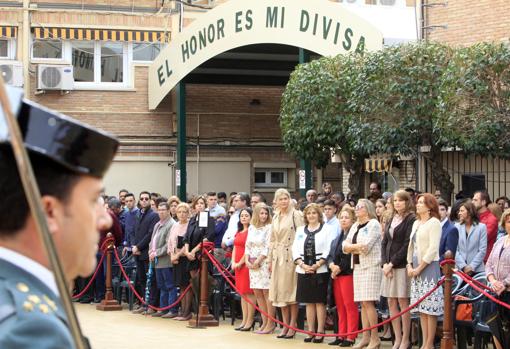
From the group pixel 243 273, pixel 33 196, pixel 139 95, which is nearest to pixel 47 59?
pixel 139 95

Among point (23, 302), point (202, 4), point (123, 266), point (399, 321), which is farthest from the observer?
point (202, 4)

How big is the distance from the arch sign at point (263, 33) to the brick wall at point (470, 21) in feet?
6.73

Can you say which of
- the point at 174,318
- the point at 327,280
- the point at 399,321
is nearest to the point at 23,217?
the point at 399,321

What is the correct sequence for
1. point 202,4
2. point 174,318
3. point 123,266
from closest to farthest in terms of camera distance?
1. point 174,318
2. point 123,266
3. point 202,4

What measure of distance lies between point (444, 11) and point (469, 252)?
11361 mm

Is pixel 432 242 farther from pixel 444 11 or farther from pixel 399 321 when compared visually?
pixel 444 11

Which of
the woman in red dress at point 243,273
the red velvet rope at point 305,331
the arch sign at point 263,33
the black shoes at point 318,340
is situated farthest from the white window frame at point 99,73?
the black shoes at point 318,340

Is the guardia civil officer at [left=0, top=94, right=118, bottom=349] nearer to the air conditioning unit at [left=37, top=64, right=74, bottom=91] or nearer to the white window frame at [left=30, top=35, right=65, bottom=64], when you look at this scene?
the air conditioning unit at [left=37, top=64, right=74, bottom=91]

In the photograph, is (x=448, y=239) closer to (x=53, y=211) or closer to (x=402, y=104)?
(x=402, y=104)

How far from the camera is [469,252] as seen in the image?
1299 cm

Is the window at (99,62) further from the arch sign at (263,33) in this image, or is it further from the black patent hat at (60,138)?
the black patent hat at (60,138)

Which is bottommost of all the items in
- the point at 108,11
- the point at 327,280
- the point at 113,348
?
the point at 113,348

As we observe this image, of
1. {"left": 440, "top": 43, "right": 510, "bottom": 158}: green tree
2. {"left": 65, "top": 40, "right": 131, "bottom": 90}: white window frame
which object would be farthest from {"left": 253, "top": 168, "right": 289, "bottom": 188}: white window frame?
{"left": 440, "top": 43, "right": 510, "bottom": 158}: green tree

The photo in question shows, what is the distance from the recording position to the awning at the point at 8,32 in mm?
29938
